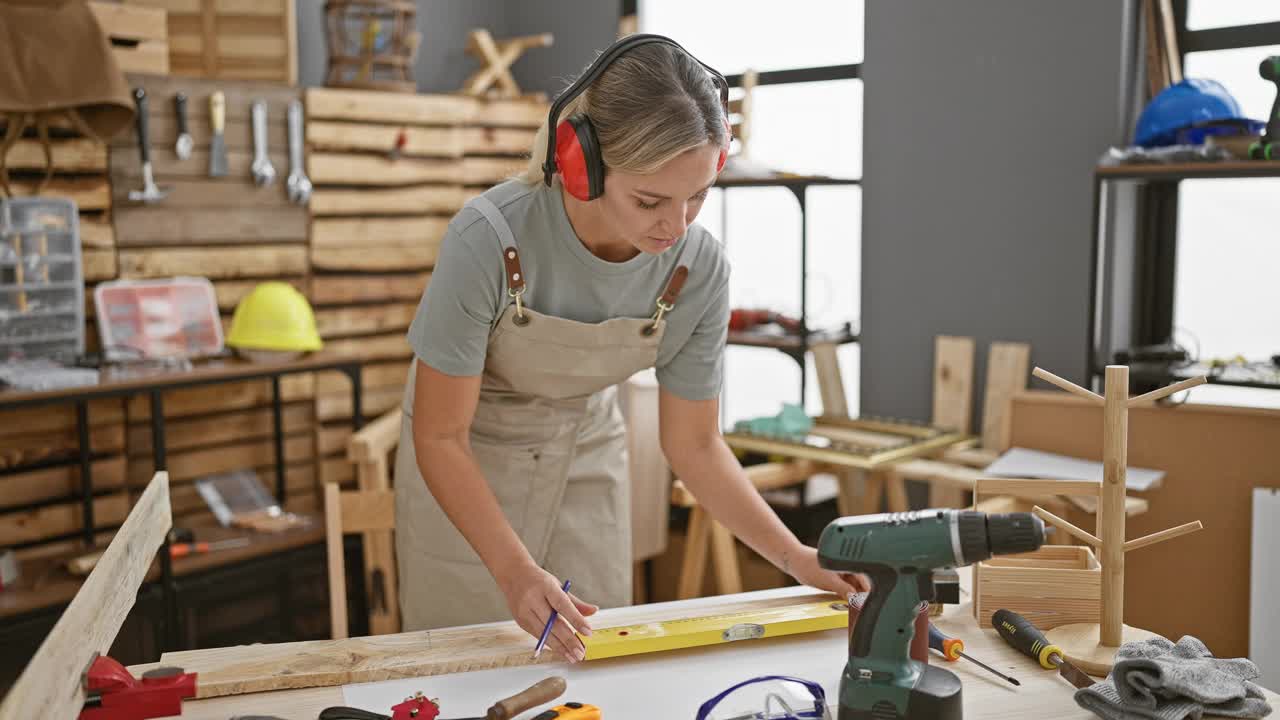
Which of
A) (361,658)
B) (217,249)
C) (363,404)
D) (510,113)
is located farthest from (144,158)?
(361,658)

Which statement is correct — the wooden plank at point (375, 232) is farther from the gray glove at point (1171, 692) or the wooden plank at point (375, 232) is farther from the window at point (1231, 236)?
the gray glove at point (1171, 692)

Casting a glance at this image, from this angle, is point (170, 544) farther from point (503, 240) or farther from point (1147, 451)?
point (1147, 451)

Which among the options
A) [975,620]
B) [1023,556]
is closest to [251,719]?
[975,620]

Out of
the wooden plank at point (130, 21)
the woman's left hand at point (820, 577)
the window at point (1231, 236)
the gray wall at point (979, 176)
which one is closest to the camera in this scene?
the woman's left hand at point (820, 577)

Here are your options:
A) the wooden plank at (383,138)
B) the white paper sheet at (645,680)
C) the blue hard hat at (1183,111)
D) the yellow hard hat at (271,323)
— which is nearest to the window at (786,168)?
the wooden plank at (383,138)

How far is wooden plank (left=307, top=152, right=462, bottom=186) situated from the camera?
4.12 metres

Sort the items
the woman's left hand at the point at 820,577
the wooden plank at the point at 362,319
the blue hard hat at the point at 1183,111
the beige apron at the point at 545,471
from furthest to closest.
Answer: the wooden plank at the point at 362,319
the blue hard hat at the point at 1183,111
the beige apron at the point at 545,471
the woman's left hand at the point at 820,577

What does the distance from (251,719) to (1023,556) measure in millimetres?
1089

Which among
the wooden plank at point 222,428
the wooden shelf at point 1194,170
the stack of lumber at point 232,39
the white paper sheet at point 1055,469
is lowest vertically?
the wooden plank at point 222,428

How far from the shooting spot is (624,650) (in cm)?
150

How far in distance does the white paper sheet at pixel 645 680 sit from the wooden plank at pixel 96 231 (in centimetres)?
275

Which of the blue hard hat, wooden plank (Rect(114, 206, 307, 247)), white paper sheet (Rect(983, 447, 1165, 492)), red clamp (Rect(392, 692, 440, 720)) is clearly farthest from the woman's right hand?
wooden plank (Rect(114, 206, 307, 247))

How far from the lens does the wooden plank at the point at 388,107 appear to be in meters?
4.08

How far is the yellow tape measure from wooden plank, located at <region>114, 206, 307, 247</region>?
2.85 metres
